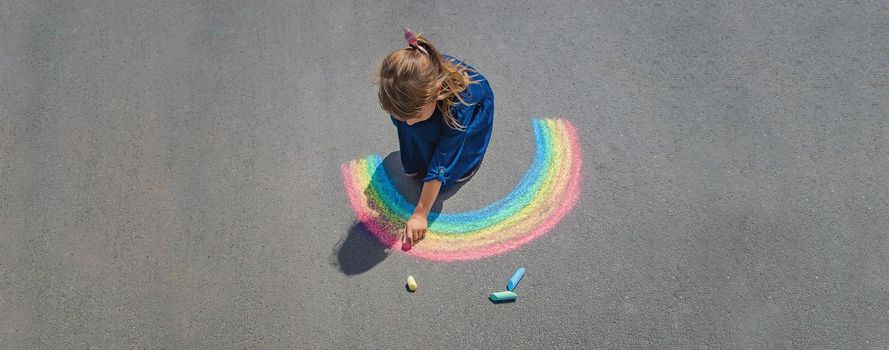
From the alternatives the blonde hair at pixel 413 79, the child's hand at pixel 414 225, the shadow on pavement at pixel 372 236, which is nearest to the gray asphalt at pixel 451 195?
the shadow on pavement at pixel 372 236

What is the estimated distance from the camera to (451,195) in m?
3.67

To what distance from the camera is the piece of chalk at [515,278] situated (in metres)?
3.33

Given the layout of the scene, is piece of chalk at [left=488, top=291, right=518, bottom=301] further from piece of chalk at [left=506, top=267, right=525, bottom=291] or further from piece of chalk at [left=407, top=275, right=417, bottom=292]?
piece of chalk at [left=407, top=275, right=417, bottom=292]

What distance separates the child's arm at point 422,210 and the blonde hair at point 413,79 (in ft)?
1.88

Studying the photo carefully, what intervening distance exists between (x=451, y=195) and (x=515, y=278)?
0.70 metres

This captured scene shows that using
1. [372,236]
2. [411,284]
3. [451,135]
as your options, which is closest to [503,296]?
[411,284]

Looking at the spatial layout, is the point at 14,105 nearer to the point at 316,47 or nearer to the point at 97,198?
the point at 97,198

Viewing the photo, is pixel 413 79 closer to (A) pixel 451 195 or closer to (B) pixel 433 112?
(B) pixel 433 112

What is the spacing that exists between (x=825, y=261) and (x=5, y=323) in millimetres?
5031

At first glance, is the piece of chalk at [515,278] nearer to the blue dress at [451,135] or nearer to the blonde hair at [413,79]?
the blue dress at [451,135]

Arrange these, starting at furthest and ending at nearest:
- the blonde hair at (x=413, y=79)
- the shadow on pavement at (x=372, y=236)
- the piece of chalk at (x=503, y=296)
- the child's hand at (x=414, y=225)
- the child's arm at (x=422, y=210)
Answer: the shadow on pavement at (x=372, y=236) → the piece of chalk at (x=503, y=296) → the child's hand at (x=414, y=225) → the child's arm at (x=422, y=210) → the blonde hair at (x=413, y=79)

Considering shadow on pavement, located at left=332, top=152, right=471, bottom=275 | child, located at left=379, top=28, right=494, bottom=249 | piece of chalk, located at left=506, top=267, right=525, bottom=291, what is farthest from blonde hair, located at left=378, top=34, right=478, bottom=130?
piece of chalk, located at left=506, top=267, right=525, bottom=291

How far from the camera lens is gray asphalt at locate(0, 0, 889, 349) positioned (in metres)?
3.30

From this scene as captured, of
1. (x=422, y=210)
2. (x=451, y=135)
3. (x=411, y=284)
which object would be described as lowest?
(x=411, y=284)
